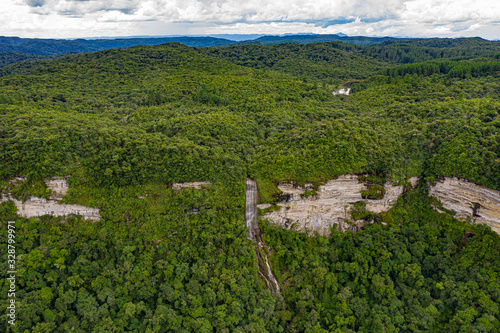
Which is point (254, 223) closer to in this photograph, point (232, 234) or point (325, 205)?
point (232, 234)

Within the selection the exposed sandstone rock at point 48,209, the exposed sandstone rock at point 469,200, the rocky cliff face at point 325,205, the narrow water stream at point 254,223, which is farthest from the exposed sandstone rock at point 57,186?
the exposed sandstone rock at point 469,200

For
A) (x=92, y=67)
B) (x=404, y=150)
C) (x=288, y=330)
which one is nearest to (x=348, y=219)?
(x=404, y=150)

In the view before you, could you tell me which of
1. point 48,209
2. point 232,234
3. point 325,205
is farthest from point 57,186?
point 325,205

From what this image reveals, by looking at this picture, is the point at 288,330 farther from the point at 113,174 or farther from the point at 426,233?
the point at 113,174

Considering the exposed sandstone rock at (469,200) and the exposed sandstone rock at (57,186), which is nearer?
the exposed sandstone rock at (57,186)

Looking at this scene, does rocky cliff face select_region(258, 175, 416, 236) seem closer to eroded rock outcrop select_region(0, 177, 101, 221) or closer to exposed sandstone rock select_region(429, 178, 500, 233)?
exposed sandstone rock select_region(429, 178, 500, 233)

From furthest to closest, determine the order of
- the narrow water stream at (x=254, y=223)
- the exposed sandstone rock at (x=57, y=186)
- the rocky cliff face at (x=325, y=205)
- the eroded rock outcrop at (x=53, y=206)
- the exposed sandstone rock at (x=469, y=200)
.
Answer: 1. the rocky cliff face at (x=325, y=205)
2. the narrow water stream at (x=254, y=223)
3. the exposed sandstone rock at (x=469, y=200)
4. the exposed sandstone rock at (x=57, y=186)
5. the eroded rock outcrop at (x=53, y=206)

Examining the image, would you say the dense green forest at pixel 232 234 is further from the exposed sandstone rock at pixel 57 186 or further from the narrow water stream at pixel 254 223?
the narrow water stream at pixel 254 223
